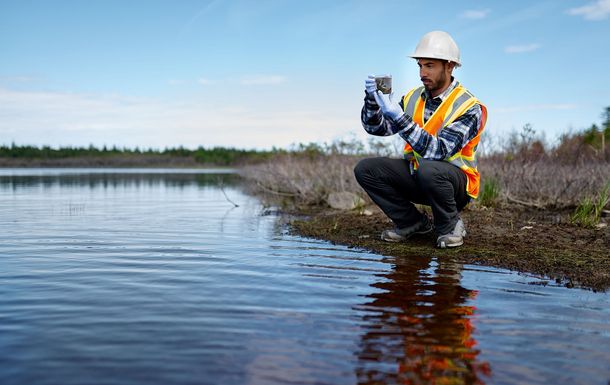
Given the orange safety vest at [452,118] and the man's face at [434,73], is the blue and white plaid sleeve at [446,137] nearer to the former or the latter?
the orange safety vest at [452,118]

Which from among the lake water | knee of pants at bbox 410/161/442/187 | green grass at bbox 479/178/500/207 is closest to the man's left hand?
knee of pants at bbox 410/161/442/187

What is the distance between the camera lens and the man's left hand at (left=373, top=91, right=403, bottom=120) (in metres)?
5.41

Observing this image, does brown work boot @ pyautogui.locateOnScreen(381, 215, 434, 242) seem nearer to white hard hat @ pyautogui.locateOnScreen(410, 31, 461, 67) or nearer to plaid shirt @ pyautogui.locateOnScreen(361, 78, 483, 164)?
plaid shirt @ pyautogui.locateOnScreen(361, 78, 483, 164)

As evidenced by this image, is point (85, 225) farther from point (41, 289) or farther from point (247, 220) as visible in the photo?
point (41, 289)

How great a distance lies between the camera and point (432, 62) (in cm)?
564

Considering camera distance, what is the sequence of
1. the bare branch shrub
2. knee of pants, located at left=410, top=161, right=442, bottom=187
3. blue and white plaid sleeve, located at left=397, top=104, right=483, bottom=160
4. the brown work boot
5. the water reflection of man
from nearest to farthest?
the water reflection of man → blue and white plaid sleeve, located at left=397, top=104, right=483, bottom=160 → knee of pants, located at left=410, top=161, right=442, bottom=187 → the brown work boot → the bare branch shrub

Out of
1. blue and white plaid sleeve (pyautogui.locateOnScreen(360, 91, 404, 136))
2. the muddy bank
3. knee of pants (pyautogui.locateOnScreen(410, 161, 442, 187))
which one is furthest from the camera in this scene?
blue and white plaid sleeve (pyautogui.locateOnScreen(360, 91, 404, 136))

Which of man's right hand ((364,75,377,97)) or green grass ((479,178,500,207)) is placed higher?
man's right hand ((364,75,377,97))

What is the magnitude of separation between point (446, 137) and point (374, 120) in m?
0.73

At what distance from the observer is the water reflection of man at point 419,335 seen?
2617mm

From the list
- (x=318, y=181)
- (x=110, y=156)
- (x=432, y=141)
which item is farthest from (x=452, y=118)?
(x=110, y=156)

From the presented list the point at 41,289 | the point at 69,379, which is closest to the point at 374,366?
the point at 69,379

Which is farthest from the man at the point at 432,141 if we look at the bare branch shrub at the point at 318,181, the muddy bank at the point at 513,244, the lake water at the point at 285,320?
the bare branch shrub at the point at 318,181

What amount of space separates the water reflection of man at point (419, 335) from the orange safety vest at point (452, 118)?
161 centimetres
